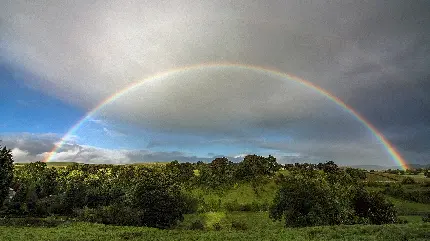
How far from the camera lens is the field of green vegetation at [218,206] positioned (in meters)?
63.7

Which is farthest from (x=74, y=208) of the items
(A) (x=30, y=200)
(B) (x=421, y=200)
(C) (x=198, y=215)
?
(B) (x=421, y=200)

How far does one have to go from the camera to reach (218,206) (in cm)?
13612

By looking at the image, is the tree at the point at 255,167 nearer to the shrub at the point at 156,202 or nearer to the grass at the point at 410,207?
the grass at the point at 410,207

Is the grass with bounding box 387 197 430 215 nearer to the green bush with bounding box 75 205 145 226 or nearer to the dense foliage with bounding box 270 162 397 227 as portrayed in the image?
the dense foliage with bounding box 270 162 397 227

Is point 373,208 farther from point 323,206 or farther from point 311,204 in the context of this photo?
point 311,204

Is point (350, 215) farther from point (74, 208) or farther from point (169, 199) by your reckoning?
point (74, 208)

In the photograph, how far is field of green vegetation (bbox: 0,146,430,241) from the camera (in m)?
63.7

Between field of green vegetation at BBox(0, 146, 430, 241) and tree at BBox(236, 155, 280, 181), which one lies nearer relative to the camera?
field of green vegetation at BBox(0, 146, 430, 241)

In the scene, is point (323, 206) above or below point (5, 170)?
below

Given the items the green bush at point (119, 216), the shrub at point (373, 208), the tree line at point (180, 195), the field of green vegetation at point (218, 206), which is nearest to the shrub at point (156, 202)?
the tree line at point (180, 195)

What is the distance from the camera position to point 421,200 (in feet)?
478

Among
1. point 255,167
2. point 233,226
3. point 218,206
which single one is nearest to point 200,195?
point 218,206

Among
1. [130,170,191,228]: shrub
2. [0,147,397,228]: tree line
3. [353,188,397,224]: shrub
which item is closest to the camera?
[0,147,397,228]: tree line

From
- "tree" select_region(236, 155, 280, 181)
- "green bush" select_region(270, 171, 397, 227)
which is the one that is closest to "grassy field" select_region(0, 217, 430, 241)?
"green bush" select_region(270, 171, 397, 227)
